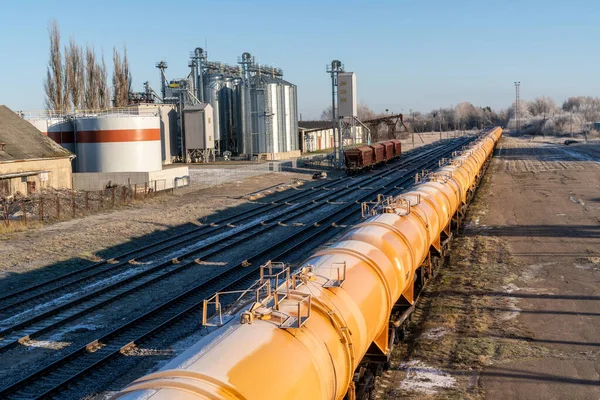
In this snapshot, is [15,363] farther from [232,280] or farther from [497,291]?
[497,291]

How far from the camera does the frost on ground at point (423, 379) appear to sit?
1126 centimetres

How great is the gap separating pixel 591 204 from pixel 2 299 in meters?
31.5

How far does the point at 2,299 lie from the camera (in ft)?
60.3

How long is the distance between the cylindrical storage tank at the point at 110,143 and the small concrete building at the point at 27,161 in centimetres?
561

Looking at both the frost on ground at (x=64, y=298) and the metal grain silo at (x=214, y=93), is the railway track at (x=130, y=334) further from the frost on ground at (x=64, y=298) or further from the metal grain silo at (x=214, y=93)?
the metal grain silo at (x=214, y=93)

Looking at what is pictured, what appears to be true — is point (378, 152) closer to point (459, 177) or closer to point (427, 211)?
point (459, 177)

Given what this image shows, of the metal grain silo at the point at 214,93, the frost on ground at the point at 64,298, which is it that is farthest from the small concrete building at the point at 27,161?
the metal grain silo at the point at 214,93

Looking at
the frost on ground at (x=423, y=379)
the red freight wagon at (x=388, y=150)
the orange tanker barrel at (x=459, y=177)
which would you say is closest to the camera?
the frost on ground at (x=423, y=379)

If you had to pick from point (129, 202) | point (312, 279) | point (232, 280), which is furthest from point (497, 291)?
point (129, 202)

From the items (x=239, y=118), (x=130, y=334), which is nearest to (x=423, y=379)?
(x=130, y=334)

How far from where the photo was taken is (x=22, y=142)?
4081 cm

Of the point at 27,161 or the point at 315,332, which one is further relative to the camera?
the point at 27,161

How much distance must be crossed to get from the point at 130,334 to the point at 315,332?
8.83 metres

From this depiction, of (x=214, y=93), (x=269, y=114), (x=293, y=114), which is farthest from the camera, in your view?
(x=214, y=93)
